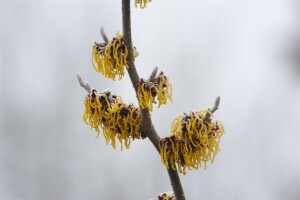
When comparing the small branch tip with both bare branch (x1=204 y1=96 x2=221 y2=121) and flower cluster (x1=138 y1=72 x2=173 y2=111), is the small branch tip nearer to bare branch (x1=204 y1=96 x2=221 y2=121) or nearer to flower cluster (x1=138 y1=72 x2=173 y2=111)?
flower cluster (x1=138 y1=72 x2=173 y2=111)

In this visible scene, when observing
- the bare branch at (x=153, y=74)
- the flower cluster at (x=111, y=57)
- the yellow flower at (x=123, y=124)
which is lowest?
the yellow flower at (x=123, y=124)

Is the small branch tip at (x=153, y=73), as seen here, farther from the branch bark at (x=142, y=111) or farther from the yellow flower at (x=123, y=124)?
the yellow flower at (x=123, y=124)

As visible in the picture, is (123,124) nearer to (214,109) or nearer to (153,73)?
(153,73)

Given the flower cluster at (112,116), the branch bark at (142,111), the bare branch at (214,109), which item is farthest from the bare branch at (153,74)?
the bare branch at (214,109)

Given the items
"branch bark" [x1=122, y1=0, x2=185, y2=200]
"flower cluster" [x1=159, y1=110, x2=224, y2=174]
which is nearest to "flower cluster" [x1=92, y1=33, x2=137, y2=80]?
"branch bark" [x1=122, y1=0, x2=185, y2=200]

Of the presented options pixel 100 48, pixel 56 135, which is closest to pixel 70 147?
pixel 56 135

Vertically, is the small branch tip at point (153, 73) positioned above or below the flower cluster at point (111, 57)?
below

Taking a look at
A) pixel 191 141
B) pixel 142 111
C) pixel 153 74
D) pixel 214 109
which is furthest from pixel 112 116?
pixel 214 109
